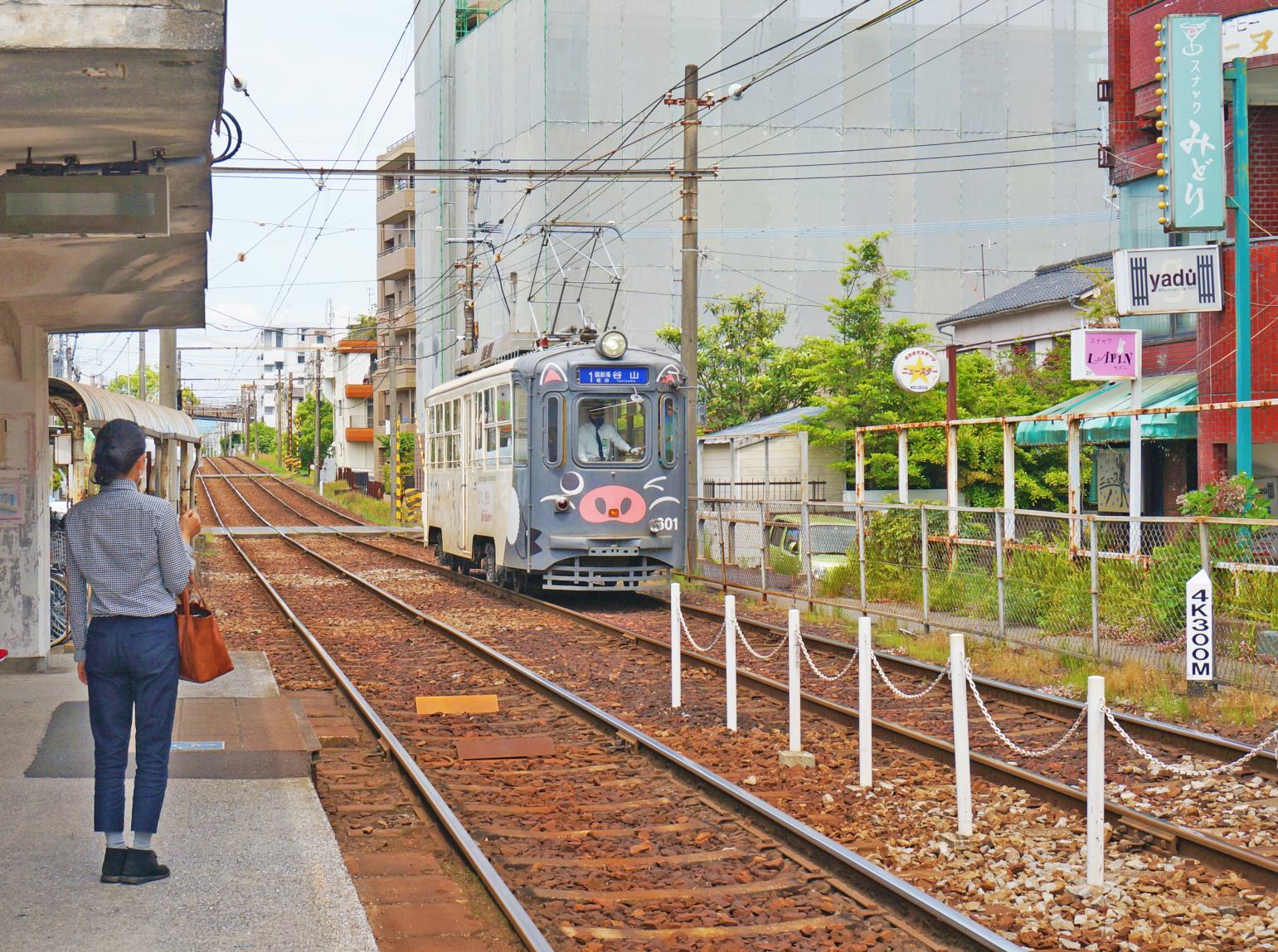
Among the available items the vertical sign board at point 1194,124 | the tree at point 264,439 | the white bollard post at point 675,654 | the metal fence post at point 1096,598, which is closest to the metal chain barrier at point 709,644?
the white bollard post at point 675,654

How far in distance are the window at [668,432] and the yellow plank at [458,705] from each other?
7530 mm

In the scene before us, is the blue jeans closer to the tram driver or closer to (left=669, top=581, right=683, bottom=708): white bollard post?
(left=669, top=581, right=683, bottom=708): white bollard post

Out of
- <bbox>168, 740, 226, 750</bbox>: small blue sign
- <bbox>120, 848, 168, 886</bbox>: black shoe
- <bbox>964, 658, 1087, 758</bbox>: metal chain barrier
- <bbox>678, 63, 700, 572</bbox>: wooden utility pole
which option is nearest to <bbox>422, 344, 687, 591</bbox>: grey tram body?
<bbox>678, 63, 700, 572</bbox>: wooden utility pole

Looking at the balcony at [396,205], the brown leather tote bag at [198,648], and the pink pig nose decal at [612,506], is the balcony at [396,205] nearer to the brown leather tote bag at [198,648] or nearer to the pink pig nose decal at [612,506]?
the pink pig nose decal at [612,506]

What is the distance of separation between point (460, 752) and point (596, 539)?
9.03m

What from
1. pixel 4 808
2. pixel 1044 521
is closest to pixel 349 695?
pixel 4 808

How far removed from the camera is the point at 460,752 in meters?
9.79

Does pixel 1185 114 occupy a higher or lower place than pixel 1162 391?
higher

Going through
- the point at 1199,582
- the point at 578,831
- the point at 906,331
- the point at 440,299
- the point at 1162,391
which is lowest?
the point at 578,831

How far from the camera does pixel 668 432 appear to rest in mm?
18984

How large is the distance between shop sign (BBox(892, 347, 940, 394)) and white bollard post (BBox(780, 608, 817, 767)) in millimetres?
15514

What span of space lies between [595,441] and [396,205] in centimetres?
5496

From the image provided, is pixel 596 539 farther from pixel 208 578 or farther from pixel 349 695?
pixel 208 578

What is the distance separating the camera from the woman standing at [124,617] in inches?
227
